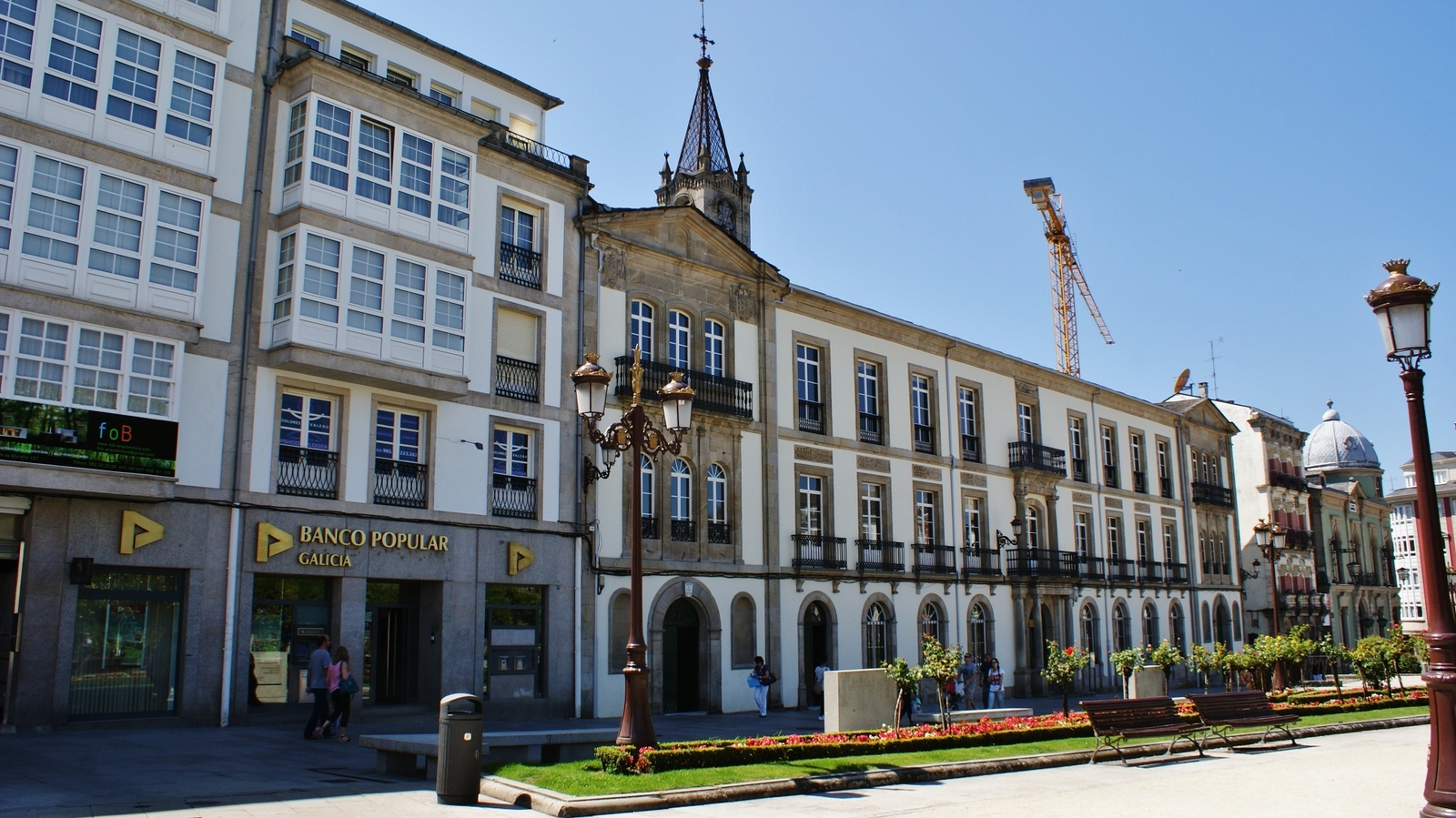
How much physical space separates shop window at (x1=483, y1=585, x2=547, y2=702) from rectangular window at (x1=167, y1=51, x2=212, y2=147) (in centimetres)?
1013

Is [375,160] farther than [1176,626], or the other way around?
[1176,626]

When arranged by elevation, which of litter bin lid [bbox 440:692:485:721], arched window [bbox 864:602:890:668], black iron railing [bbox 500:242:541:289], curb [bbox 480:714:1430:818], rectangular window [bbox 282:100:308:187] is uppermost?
rectangular window [bbox 282:100:308:187]

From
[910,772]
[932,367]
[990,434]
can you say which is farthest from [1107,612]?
[910,772]

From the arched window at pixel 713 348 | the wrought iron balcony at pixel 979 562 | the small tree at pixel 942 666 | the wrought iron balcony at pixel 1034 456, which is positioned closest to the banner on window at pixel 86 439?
the small tree at pixel 942 666

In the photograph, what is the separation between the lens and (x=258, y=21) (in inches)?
853

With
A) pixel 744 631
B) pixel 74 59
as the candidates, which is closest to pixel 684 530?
pixel 744 631

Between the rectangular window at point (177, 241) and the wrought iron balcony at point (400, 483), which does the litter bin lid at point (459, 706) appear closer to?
the wrought iron balcony at point (400, 483)

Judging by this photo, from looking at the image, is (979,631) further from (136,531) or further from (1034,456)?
(136,531)

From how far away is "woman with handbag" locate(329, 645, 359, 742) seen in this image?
1841 centimetres

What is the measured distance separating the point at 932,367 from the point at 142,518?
24749 millimetres

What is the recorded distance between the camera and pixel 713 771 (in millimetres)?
14164

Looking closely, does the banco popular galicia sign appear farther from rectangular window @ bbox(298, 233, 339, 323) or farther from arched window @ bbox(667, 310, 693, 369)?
arched window @ bbox(667, 310, 693, 369)

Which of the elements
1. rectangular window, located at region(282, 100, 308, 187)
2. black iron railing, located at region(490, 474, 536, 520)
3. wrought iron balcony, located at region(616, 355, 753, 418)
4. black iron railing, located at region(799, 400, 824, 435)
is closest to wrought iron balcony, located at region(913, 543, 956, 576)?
black iron railing, located at region(799, 400, 824, 435)

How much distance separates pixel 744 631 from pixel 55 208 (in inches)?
698
